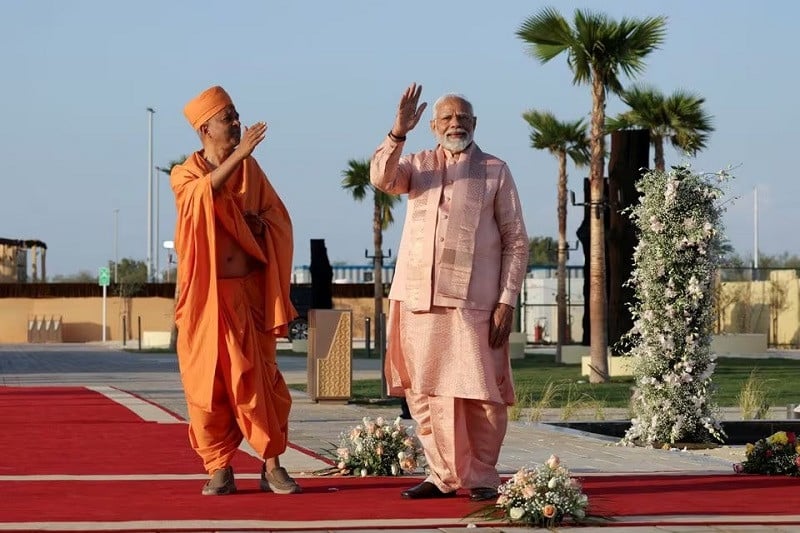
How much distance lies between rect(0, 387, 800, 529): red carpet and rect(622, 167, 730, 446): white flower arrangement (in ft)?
9.51

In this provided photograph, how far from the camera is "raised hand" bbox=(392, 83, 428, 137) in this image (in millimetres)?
7918

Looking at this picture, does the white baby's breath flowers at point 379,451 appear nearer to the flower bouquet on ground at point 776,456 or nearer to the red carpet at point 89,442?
the red carpet at point 89,442

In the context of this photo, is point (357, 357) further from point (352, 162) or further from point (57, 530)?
point (57, 530)

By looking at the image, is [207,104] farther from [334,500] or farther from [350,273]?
[350,273]

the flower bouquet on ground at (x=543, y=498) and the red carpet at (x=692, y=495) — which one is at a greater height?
the flower bouquet on ground at (x=543, y=498)

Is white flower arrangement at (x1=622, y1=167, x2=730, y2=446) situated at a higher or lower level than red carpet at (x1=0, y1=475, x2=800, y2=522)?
higher

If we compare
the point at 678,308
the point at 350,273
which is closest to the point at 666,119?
the point at 678,308

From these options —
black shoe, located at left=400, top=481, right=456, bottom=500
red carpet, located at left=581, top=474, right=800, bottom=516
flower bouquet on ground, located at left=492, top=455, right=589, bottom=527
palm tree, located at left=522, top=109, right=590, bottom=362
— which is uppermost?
palm tree, located at left=522, top=109, right=590, bottom=362

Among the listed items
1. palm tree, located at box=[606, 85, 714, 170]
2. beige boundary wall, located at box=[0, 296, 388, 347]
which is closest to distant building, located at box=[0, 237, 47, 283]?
beige boundary wall, located at box=[0, 296, 388, 347]

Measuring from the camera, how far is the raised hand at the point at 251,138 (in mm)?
8102

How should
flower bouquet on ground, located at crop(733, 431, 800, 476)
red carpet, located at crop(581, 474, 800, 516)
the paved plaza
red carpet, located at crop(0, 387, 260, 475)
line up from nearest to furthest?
the paved plaza < red carpet, located at crop(581, 474, 800, 516) < flower bouquet on ground, located at crop(733, 431, 800, 476) < red carpet, located at crop(0, 387, 260, 475)

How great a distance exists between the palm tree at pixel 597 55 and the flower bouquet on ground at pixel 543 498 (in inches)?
722

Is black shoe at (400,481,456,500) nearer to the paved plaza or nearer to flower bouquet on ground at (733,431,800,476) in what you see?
the paved plaza

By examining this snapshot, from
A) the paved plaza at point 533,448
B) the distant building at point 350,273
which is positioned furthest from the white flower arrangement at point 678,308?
the distant building at point 350,273
